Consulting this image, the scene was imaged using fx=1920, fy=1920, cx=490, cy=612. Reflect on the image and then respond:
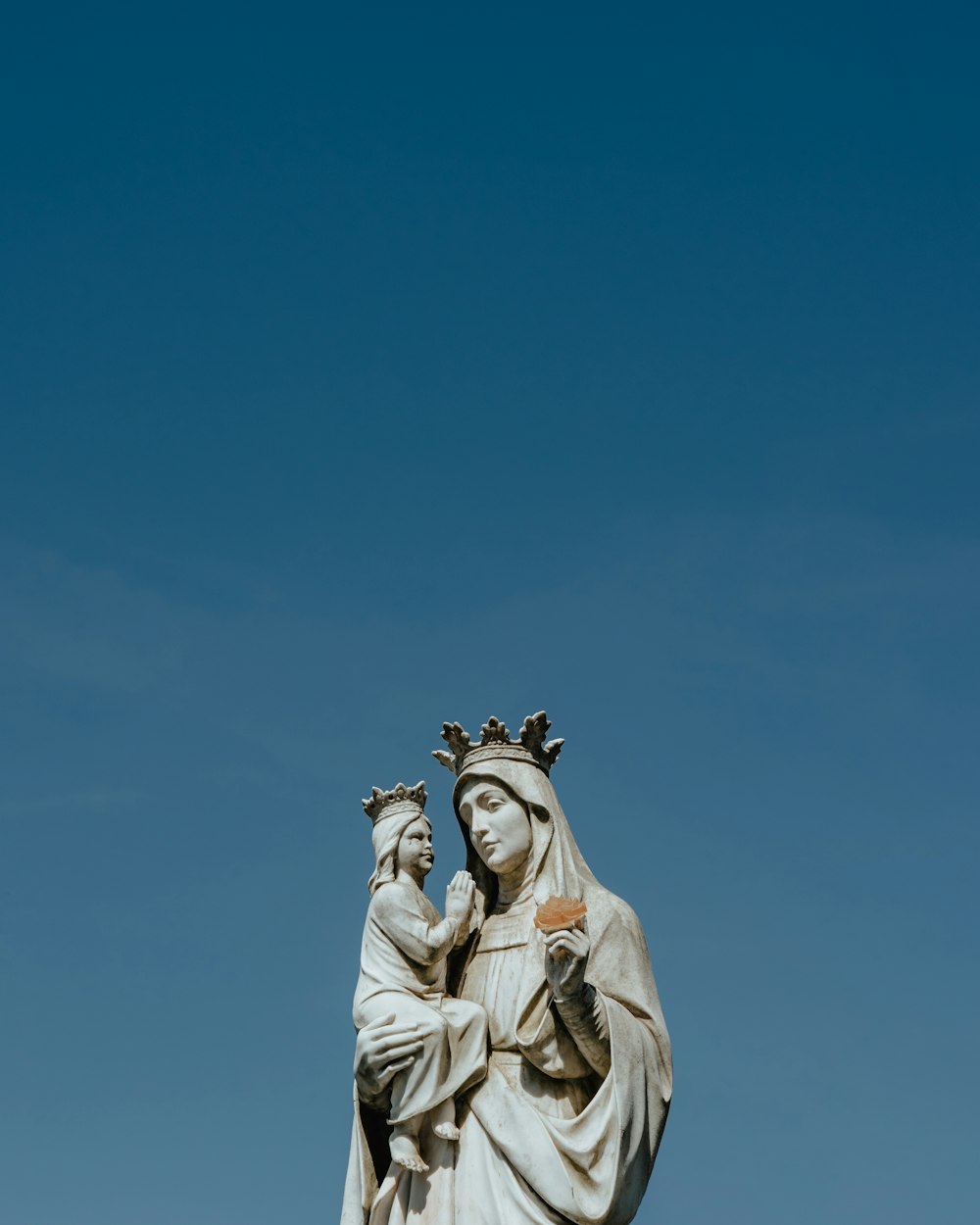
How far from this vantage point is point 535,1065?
1280 centimetres

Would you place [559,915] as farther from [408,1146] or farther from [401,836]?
[408,1146]

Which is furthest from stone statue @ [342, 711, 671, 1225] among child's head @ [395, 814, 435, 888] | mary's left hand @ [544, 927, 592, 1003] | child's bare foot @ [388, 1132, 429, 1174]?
child's head @ [395, 814, 435, 888]

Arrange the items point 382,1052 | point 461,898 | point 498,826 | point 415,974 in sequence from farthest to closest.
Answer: point 498,826 → point 461,898 → point 415,974 → point 382,1052

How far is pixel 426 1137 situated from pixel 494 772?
2.72 meters

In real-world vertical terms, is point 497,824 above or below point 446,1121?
above

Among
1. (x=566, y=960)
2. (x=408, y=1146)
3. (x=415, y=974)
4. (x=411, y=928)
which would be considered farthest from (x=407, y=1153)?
(x=566, y=960)

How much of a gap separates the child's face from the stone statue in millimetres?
312

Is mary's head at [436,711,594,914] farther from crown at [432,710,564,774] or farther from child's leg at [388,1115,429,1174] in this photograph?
child's leg at [388,1115,429,1174]

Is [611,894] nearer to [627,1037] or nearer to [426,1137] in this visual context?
[627,1037]

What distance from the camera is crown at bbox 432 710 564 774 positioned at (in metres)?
14.2

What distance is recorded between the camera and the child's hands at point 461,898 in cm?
1321

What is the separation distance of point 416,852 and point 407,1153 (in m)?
2.06

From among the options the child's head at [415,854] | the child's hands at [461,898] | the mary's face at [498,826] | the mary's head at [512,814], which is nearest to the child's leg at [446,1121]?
the child's hands at [461,898]

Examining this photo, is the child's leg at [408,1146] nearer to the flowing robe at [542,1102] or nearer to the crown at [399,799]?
the flowing robe at [542,1102]
